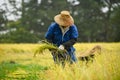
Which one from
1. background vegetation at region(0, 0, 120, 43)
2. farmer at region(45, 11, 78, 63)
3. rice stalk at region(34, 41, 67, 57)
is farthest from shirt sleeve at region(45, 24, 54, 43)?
background vegetation at region(0, 0, 120, 43)

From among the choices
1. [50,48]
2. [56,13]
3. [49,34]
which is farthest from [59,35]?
[56,13]

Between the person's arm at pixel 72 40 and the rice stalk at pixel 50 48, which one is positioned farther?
the person's arm at pixel 72 40

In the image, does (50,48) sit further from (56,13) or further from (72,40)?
(56,13)

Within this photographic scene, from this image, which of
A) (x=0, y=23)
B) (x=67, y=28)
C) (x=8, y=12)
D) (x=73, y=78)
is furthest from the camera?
(x=8, y=12)

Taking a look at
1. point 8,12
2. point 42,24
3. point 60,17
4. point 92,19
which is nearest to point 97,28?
point 92,19

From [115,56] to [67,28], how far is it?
1.60m

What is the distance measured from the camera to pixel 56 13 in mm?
51844

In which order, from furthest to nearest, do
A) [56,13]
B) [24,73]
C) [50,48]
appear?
[56,13] < [24,73] < [50,48]

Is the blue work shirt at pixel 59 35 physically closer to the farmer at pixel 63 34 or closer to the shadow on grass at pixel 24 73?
the farmer at pixel 63 34

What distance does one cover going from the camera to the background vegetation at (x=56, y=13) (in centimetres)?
5000

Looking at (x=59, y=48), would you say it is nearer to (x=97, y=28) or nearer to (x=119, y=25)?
(x=119, y=25)

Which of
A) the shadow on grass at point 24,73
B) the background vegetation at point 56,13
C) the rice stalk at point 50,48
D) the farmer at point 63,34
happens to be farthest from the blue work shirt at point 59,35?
the background vegetation at point 56,13

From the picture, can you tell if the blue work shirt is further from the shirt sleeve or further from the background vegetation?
the background vegetation

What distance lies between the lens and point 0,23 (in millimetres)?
49781
